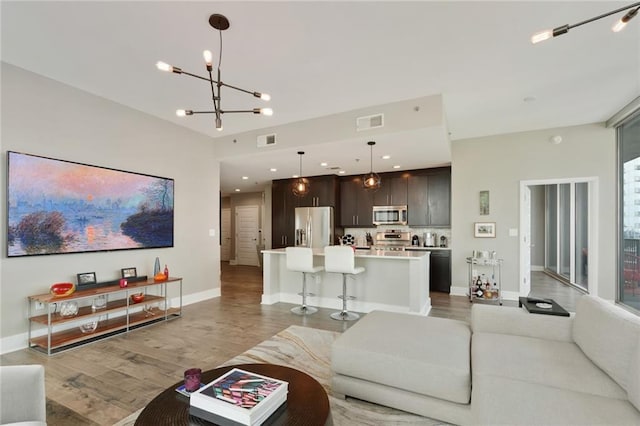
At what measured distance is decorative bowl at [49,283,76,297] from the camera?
3.38 m

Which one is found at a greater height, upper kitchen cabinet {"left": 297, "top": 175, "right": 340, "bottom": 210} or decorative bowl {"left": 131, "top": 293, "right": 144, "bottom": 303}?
upper kitchen cabinet {"left": 297, "top": 175, "right": 340, "bottom": 210}

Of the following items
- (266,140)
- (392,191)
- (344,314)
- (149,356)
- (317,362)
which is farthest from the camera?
(392,191)

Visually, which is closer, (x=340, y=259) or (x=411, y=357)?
(x=411, y=357)

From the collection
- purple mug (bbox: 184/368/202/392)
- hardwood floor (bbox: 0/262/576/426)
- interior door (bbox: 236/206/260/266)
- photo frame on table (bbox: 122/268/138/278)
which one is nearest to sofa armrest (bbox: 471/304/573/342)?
hardwood floor (bbox: 0/262/576/426)

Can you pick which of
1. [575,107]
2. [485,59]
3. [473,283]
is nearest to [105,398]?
[485,59]

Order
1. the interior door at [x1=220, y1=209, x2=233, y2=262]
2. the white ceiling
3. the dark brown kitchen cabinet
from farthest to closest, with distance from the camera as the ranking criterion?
the interior door at [x1=220, y1=209, x2=233, y2=262], the dark brown kitchen cabinet, the white ceiling

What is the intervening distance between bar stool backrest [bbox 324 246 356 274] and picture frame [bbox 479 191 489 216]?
316 centimetres

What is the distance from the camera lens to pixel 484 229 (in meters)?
5.88

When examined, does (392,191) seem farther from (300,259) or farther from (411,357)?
(411,357)

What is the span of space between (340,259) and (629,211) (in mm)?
4552

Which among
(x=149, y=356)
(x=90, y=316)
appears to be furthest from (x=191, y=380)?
(x=90, y=316)

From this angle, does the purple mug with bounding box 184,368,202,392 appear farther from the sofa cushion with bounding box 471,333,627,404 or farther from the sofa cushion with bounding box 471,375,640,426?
the sofa cushion with bounding box 471,333,627,404

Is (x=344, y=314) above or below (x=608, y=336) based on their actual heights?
below

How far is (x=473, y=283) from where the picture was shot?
5672 mm
